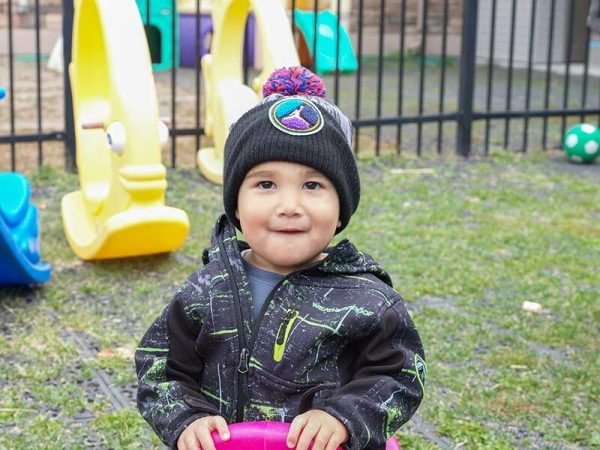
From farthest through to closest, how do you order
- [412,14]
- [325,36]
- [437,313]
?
[412,14]
[325,36]
[437,313]

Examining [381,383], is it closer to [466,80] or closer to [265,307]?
[265,307]

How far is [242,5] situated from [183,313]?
470 centimetres

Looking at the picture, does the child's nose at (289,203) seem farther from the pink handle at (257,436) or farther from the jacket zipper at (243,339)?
the pink handle at (257,436)

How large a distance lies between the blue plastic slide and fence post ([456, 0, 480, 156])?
3921 millimetres

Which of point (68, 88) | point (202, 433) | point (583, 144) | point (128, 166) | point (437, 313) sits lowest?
point (583, 144)

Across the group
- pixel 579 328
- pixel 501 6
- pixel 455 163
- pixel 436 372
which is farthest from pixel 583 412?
pixel 501 6

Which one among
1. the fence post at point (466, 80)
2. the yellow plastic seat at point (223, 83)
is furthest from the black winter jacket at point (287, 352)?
the fence post at point (466, 80)

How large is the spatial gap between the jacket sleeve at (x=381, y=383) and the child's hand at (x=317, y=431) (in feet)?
0.05

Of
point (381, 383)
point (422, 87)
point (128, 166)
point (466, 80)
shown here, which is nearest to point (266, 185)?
point (381, 383)

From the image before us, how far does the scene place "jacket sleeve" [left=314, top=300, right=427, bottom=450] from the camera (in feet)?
6.31

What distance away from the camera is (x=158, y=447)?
2949 mm

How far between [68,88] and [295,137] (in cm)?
498

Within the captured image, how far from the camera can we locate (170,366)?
82.4 inches

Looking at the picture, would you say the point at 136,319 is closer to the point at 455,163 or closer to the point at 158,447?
the point at 158,447
